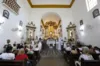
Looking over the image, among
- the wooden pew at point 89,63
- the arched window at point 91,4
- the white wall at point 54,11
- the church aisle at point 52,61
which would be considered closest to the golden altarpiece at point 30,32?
the white wall at point 54,11

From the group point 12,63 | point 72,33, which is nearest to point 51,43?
point 72,33

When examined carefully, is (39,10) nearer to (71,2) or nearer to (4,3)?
(71,2)

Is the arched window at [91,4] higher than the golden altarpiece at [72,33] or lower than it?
higher

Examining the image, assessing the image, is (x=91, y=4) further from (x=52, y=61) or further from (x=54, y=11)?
(x=54, y=11)

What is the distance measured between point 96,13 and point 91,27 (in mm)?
937

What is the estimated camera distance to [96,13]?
506 cm

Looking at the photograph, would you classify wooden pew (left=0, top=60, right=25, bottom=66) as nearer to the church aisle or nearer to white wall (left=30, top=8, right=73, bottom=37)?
the church aisle

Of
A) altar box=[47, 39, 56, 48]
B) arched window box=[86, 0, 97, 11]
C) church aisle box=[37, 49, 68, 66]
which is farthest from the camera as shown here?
altar box=[47, 39, 56, 48]

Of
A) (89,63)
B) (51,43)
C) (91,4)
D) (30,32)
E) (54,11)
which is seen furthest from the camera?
(51,43)

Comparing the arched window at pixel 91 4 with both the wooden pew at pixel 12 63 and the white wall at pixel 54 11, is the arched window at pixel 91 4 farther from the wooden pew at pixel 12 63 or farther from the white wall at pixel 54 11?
the wooden pew at pixel 12 63

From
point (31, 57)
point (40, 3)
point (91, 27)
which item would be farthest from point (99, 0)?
point (40, 3)

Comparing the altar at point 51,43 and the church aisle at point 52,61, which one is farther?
the altar at point 51,43

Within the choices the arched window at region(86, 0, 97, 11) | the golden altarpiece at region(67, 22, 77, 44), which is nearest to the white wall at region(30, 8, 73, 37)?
the golden altarpiece at region(67, 22, 77, 44)

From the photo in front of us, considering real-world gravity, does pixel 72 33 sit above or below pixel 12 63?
above
